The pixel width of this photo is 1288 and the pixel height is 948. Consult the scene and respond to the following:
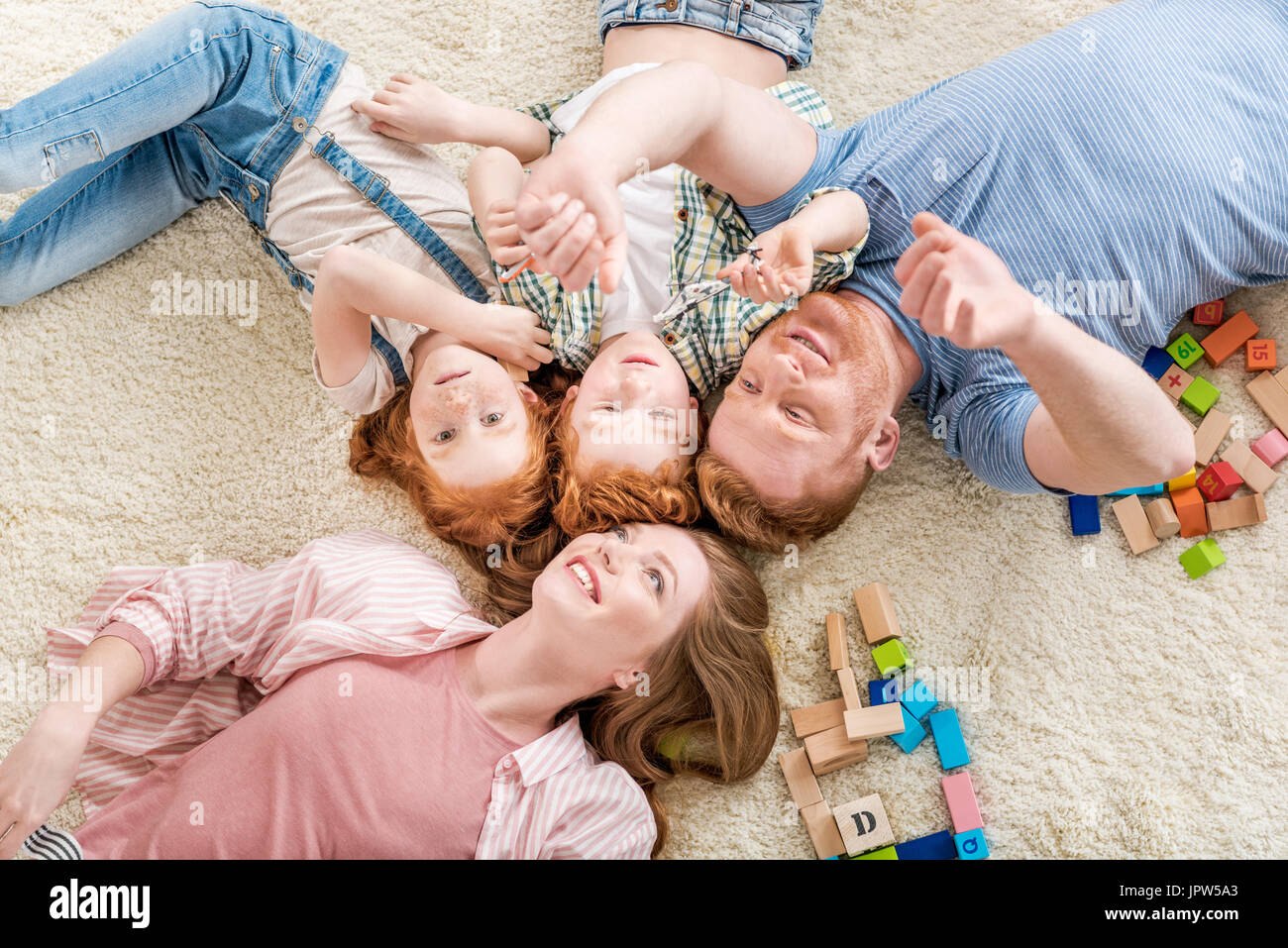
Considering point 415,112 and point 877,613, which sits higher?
point 415,112

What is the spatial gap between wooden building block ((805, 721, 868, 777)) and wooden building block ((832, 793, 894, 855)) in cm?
6

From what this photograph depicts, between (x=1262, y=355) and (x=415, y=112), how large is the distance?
1.26m

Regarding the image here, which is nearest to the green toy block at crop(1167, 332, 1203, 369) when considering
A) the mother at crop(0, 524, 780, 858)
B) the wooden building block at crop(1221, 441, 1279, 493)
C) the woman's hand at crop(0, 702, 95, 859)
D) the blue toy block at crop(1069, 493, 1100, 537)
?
the wooden building block at crop(1221, 441, 1279, 493)

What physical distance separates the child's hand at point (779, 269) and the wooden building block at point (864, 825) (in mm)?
716

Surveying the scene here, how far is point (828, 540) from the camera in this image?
4.50 ft

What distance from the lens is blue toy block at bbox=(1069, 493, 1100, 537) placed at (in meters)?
1.31

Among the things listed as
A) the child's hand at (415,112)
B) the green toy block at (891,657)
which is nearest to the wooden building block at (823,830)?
the green toy block at (891,657)

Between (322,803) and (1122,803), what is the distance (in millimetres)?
1062

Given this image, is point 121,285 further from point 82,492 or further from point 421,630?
point 421,630

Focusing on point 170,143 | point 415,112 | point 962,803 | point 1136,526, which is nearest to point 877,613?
point 962,803

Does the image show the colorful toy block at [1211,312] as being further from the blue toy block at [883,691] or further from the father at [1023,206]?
the blue toy block at [883,691]

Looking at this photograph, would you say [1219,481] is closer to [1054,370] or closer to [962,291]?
[1054,370]

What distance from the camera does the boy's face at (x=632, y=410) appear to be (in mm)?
1198

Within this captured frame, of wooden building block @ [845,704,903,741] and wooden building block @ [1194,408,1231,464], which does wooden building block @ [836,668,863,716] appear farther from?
wooden building block @ [1194,408,1231,464]
